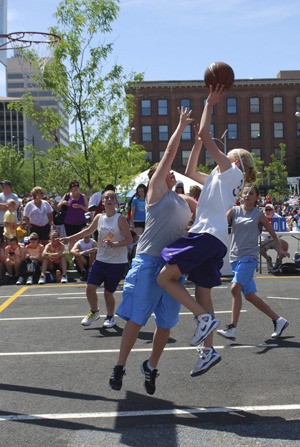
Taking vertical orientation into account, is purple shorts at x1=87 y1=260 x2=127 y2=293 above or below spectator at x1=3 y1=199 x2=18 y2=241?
below

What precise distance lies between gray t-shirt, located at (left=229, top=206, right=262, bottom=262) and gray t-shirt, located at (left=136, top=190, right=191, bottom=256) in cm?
282

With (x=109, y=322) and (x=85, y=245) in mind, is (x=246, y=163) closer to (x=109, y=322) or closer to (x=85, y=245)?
(x=109, y=322)

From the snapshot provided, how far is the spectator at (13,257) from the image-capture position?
47.6 ft

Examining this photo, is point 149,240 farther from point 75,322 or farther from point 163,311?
point 75,322

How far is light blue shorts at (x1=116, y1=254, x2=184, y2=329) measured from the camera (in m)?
5.48

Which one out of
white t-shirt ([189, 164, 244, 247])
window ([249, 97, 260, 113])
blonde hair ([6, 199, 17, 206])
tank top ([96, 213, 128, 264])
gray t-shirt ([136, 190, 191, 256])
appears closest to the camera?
white t-shirt ([189, 164, 244, 247])

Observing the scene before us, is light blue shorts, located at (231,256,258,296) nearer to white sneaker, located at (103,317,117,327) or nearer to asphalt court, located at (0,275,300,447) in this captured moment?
asphalt court, located at (0,275,300,447)

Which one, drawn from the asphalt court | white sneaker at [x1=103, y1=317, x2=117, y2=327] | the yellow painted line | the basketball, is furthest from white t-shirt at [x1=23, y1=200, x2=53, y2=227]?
the basketball

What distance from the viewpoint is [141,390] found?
587 centimetres

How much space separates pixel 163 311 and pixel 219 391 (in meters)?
0.82

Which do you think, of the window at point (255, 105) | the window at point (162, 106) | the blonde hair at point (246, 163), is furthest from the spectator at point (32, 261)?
the window at point (255, 105)

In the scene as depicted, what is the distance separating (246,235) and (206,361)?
10.2 feet

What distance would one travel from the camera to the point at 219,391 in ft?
18.9

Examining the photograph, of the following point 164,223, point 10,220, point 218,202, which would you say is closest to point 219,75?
point 218,202
